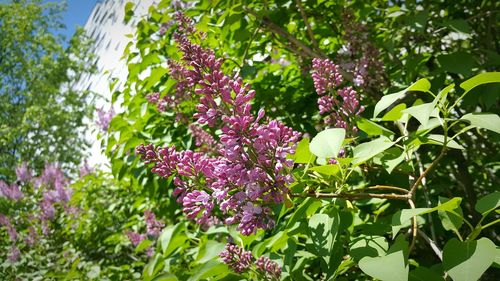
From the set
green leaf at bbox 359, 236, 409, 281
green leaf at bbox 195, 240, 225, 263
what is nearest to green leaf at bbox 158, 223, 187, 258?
green leaf at bbox 195, 240, 225, 263

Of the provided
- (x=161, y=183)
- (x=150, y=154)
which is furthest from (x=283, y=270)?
(x=161, y=183)

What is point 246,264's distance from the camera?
1.29 m

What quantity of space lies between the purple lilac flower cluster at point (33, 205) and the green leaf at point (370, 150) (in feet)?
14.3

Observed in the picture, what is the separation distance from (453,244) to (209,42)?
5.58 ft

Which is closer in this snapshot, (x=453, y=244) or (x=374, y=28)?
(x=453, y=244)

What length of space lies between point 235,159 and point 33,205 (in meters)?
6.17

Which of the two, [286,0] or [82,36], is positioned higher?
[82,36]

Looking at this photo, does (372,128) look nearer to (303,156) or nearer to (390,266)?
(303,156)

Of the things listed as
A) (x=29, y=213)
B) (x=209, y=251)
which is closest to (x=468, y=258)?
(x=209, y=251)

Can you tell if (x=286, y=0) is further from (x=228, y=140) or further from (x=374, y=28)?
(x=228, y=140)

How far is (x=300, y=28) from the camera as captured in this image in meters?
2.49

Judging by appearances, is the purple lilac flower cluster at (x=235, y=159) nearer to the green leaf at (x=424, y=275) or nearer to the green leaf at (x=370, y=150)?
the green leaf at (x=370, y=150)

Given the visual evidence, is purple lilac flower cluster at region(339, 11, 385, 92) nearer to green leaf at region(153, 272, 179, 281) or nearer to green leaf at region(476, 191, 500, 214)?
green leaf at region(476, 191, 500, 214)

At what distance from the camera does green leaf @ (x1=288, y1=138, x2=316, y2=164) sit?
3.17 feet
